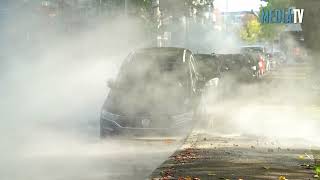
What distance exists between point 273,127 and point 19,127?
521cm

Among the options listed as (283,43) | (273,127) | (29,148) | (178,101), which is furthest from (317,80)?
(283,43)

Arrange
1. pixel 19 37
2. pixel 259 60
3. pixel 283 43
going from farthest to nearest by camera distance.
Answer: pixel 283 43 < pixel 259 60 < pixel 19 37

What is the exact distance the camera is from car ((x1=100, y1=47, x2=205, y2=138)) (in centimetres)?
1193

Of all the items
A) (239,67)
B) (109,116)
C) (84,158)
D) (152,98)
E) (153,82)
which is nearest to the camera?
(84,158)

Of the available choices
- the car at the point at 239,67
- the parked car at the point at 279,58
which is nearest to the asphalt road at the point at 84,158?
the car at the point at 239,67

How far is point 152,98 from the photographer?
40.2 ft

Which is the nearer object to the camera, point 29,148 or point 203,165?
point 203,165

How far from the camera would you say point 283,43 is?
87312 millimetres

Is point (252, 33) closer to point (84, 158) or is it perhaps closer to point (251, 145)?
point (251, 145)

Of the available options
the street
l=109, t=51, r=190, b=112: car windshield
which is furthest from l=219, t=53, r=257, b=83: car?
l=109, t=51, r=190, b=112: car windshield

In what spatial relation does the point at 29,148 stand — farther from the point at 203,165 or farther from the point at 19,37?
the point at 19,37

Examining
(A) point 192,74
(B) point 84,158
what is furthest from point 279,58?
(B) point 84,158

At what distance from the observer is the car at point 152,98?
1193 cm

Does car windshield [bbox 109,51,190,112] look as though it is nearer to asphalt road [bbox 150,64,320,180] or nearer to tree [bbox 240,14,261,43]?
asphalt road [bbox 150,64,320,180]
